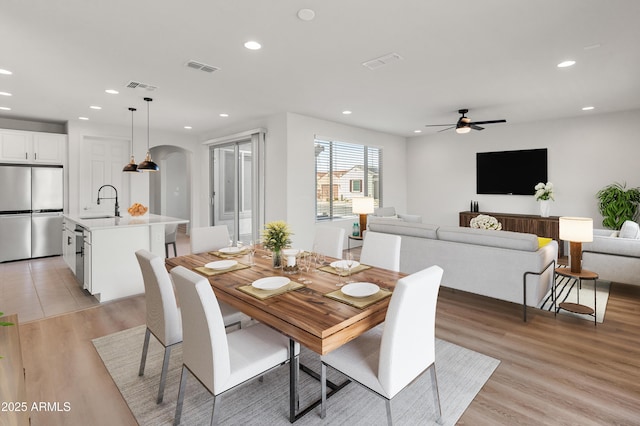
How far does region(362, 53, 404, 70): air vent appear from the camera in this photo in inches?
128

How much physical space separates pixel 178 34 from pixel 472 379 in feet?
11.8

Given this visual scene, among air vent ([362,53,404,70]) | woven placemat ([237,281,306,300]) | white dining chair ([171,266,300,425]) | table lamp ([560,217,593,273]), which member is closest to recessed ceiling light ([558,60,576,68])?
table lamp ([560,217,593,273])

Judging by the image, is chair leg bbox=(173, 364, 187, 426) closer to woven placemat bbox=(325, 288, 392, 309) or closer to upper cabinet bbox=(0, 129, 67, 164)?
woven placemat bbox=(325, 288, 392, 309)

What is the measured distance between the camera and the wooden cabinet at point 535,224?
614 cm

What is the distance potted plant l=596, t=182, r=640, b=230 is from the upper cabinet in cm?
1008

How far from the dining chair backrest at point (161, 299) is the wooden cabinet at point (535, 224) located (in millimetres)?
6690

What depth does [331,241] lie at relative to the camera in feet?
10.4

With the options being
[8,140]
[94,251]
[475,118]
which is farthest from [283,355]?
[8,140]

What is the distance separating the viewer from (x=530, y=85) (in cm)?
425

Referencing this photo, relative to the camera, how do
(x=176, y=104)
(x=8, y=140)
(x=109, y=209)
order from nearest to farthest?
1. (x=176, y=104)
2. (x=8, y=140)
3. (x=109, y=209)

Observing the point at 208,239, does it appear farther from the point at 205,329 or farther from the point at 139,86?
the point at 139,86

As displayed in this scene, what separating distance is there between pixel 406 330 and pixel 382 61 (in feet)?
9.30

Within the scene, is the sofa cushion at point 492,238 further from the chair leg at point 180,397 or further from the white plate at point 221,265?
the chair leg at point 180,397

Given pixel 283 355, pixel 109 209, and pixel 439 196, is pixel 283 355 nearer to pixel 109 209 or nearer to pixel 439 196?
pixel 109 209
